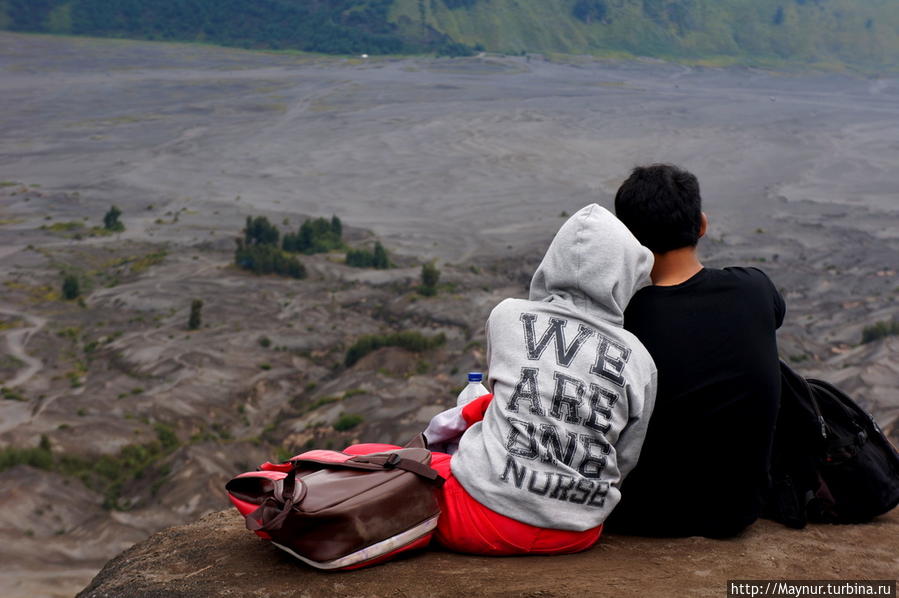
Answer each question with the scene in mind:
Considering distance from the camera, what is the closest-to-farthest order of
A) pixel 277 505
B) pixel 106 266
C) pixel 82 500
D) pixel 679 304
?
pixel 277 505 < pixel 679 304 < pixel 82 500 < pixel 106 266

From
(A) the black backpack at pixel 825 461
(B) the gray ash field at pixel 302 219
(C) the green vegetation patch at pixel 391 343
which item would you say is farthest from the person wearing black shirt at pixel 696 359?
(C) the green vegetation patch at pixel 391 343

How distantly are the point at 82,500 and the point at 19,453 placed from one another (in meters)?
2.60

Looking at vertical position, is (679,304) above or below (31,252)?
above

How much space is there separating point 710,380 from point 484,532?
96 centimetres

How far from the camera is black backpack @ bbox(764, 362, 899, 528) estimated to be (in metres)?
3.43

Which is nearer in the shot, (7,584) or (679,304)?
(679,304)

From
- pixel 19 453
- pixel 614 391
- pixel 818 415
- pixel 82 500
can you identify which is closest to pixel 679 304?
pixel 614 391

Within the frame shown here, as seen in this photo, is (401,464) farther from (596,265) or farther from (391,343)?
(391,343)

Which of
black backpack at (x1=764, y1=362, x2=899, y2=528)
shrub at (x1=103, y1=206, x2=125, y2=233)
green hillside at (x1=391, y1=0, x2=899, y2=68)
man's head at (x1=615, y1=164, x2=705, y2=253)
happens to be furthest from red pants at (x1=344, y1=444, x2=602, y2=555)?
green hillside at (x1=391, y1=0, x2=899, y2=68)

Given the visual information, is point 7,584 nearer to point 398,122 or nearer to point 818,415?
point 818,415

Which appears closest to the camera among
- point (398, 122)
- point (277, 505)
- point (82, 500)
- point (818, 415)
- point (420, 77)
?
point (277, 505)

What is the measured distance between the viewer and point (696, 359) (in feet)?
10.2

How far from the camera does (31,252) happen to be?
4353cm

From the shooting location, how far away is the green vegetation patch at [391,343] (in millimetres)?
30312
